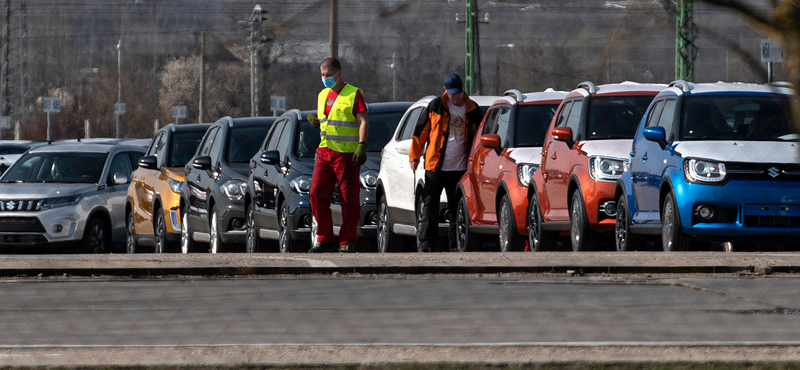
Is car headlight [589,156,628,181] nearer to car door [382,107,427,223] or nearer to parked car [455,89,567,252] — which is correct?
parked car [455,89,567,252]

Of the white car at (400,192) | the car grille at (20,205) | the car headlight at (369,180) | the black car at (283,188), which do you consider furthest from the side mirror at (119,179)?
the white car at (400,192)

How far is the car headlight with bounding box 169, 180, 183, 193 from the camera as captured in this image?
1873 cm

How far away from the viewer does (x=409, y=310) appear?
24.6ft

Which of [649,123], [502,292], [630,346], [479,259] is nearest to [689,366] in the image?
[630,346]

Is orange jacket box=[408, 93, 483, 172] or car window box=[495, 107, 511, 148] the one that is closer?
orange jacket box=[408, 93, 483, 172]

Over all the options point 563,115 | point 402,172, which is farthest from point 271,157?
point 563,115

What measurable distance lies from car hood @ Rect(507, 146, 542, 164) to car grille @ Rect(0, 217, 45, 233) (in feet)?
25.0

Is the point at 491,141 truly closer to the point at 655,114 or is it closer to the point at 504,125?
the point at 504,125

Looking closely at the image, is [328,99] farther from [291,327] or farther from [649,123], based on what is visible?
[291,327]

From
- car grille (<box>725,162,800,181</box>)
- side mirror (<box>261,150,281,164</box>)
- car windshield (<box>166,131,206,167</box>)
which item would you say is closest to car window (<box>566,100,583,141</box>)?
car grille (<box>725,162,800,181</box>)

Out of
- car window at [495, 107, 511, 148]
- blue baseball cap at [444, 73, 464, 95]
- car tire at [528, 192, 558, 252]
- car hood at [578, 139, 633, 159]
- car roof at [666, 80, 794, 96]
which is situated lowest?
car tire at [528, 192, 558, 252]

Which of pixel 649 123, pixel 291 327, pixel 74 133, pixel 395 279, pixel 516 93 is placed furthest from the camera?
pixel 74 133

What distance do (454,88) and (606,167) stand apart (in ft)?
5.69

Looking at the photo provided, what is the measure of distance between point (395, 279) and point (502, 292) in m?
1.33
